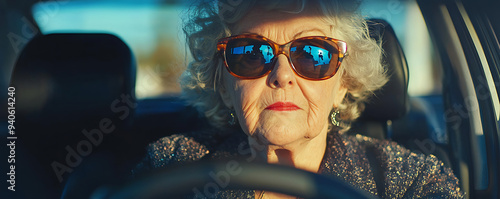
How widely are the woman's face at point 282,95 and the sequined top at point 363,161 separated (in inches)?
10.8

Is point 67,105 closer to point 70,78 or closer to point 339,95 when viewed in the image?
point 70,78

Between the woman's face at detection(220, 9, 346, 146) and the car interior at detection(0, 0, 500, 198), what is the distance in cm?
52

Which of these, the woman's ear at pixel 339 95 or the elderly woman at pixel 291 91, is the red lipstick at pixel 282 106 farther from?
the woman's ear at pixel 339 95

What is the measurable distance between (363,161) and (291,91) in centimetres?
60

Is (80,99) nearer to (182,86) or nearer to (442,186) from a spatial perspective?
(182,86)

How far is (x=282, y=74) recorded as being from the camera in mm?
1678

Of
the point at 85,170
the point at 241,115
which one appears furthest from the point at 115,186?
the point at 85,170

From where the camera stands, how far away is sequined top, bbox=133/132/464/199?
1.91 metres

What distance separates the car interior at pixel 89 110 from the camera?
1970mm

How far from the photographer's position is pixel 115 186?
1.14 m

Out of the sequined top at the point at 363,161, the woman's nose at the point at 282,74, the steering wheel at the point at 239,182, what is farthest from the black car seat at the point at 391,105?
the steering wheel at the point at 239,182

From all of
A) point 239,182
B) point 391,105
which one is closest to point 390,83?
point 391,105

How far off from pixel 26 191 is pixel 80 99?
53 cm

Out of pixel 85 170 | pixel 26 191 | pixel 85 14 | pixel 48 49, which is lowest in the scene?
pixel 26 191
